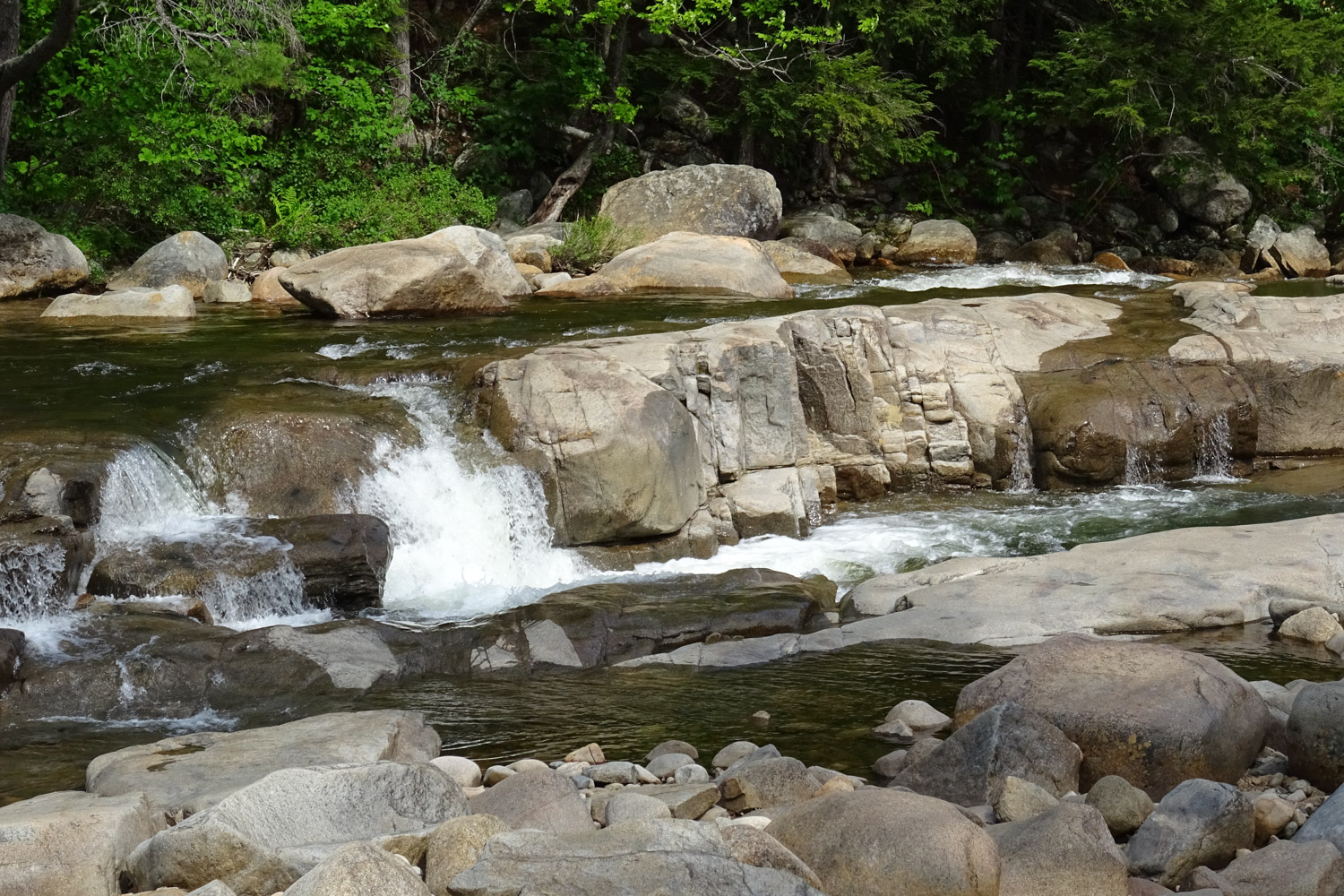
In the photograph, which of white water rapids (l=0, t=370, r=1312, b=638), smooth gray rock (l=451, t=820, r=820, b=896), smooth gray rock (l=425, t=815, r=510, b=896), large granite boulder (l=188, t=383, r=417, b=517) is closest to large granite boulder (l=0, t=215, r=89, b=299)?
large granite boulder (l=188, t=383, r=417, b=517)

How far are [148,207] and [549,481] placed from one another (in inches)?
444

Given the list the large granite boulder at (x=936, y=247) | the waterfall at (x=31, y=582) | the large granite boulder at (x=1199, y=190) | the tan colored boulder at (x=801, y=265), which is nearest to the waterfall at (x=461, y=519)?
the waterfall at (x=31, y=582)

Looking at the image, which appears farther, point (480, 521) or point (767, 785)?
point (480, 521)

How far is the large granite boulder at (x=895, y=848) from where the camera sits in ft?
13.2

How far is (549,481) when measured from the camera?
9734mm

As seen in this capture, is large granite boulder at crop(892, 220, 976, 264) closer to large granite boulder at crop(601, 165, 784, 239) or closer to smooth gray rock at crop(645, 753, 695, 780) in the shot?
A: large granite boulder at crop(601, 165, 784, 239)

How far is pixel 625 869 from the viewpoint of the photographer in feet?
12.8

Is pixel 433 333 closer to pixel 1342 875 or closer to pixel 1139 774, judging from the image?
pixel 1139 774

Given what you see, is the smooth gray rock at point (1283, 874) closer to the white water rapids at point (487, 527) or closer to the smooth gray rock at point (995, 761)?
the smooth gray rock at point (995, 761)

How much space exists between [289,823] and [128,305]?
1200 cm

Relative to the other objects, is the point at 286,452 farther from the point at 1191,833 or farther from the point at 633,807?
the point at 1191,833

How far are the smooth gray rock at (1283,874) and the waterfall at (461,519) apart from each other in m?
5.60

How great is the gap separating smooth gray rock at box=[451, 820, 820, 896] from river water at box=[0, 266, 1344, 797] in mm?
1687

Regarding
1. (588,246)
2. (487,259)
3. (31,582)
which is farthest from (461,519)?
(588,246)
